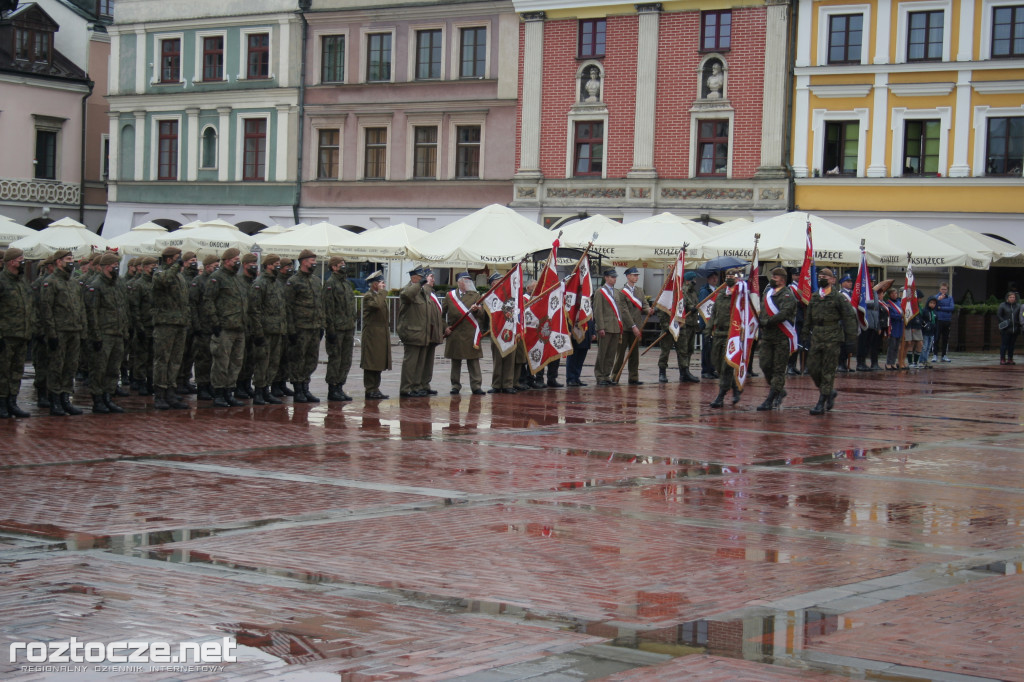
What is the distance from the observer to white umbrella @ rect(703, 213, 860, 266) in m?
27.8

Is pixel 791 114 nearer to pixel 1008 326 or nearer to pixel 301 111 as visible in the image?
pixel 1008 326

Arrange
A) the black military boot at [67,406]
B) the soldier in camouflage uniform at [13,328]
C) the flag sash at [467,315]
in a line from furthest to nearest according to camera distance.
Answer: the flag sash at [467,315]
the black military boot at [67,406]
the soldier in camouflage uniform at [13,328]

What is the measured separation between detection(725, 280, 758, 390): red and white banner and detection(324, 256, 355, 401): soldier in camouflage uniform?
534 cm

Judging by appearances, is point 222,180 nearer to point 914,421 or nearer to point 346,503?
point 914,421

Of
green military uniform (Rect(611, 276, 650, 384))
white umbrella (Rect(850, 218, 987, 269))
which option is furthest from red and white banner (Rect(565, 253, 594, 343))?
white umbrella (Rect(850, 218, 987, 269))

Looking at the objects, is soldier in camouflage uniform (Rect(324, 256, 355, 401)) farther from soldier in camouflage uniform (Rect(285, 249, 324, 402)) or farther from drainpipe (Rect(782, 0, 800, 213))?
drainpipe (Rect(782, 0, 800, 213))

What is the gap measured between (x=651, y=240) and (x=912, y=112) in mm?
12035

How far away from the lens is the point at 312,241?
32281 millimetres

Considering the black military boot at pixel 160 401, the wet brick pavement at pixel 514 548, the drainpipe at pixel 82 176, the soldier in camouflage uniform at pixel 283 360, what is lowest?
the wet brick pavement at pixel 514 548

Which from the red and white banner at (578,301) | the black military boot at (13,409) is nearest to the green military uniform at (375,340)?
the red and white banner at (578,301)

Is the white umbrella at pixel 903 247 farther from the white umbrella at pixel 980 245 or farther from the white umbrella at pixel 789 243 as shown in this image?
the white umbrella at pixel 980 245

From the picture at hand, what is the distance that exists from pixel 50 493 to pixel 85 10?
154ft

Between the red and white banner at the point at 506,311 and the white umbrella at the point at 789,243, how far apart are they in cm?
784

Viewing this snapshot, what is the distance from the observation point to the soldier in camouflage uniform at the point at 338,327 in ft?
62.2
